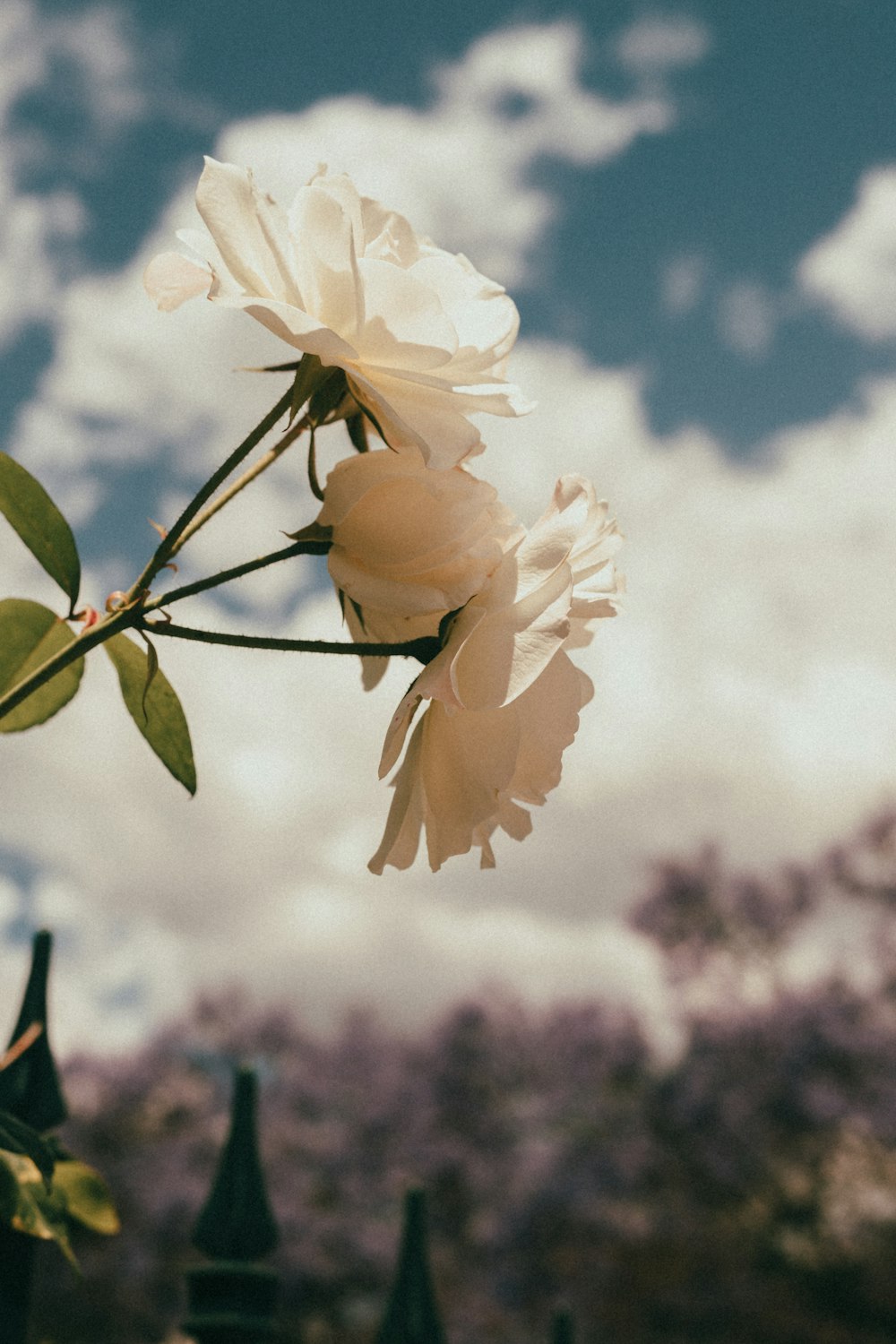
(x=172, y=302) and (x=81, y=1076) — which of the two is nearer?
(x=172, y=302)

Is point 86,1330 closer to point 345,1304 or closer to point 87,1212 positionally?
point 345,1304

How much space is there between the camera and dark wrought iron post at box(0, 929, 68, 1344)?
875 mm

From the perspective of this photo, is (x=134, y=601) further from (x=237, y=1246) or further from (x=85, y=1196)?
(x=237, y=1246)

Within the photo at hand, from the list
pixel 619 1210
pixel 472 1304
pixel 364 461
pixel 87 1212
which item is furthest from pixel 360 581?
pixel 472 1304

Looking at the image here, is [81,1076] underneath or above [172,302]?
above

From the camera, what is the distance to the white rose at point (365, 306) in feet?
1.54

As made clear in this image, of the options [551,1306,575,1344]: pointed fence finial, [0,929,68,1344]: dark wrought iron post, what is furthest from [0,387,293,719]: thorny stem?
[551,1306,575,1344]: pointed fence finial

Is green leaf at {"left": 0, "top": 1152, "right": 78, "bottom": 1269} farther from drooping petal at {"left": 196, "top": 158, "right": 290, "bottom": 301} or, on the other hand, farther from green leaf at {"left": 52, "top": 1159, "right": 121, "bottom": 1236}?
drooping petal at {"left": 196, "top": 158, "right": 290, "bottom": 301}

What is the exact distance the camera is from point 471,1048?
41.5 ft

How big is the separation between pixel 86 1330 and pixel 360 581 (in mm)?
12057

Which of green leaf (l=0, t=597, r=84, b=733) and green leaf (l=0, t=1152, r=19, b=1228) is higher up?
green leaf (l=0, t=597, r=84, b=733)

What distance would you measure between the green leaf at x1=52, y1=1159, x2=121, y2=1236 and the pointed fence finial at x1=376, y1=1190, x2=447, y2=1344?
0.39 meters

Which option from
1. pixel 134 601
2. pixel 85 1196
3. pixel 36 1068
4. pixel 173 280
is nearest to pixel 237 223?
pixel 173 280

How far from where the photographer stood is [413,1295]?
3.50 ft
